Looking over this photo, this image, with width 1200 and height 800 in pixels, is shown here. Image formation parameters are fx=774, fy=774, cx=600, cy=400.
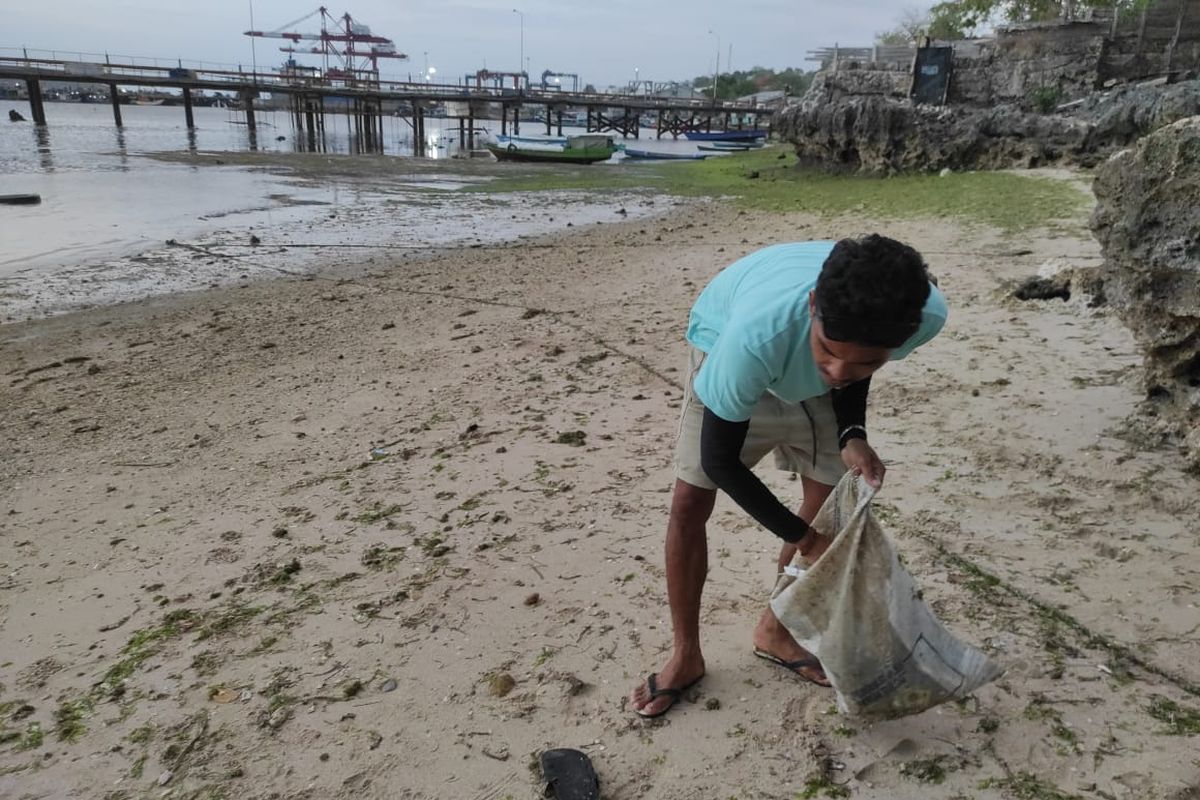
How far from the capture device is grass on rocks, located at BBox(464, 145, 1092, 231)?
447 inches

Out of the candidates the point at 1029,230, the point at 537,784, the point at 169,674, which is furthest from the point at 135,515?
the point at 1029,230

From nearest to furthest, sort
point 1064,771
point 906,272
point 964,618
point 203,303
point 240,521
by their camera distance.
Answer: point 906,272, point 1064,771, point 964,618, point 240,521, point 203,303

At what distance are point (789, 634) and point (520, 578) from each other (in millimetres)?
1092

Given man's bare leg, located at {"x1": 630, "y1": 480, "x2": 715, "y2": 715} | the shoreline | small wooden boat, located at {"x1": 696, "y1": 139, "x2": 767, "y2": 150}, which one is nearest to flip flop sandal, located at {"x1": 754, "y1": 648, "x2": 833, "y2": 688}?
man's bare leg, located at {"x1": 630, "y1": 480, "x2": 715, "y2": 715}

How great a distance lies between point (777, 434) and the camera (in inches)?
85.7

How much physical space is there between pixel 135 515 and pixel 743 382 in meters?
3.56

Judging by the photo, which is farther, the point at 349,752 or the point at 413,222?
the point at 413,222

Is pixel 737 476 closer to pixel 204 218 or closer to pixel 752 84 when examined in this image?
pixel 204 218

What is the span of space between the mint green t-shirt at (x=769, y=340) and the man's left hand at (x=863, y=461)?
226mm

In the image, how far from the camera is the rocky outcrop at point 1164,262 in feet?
11.9

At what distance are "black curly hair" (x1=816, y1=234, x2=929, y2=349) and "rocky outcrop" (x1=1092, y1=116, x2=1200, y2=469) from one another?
108 inches

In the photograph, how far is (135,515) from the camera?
396 centimetres

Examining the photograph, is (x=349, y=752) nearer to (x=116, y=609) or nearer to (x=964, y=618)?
(x=116, y=609)

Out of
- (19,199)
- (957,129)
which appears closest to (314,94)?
(19,199)
